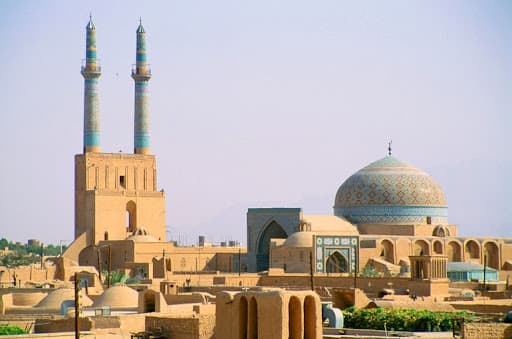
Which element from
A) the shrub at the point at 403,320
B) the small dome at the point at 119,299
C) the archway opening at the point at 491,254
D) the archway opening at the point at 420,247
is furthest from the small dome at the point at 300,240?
the shrub at the point at 403,320

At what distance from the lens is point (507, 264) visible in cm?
5016

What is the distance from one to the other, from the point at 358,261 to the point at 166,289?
14558 millimetres

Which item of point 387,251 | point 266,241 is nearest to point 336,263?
point 387,251

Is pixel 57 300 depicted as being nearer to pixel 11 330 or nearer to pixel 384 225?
pixel 11 330

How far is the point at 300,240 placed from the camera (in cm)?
4675

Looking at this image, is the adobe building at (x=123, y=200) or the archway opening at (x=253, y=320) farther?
the adobe building at (x=123, y=200)

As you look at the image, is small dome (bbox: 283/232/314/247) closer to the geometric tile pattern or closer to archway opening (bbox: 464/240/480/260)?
the geometric tile pattern

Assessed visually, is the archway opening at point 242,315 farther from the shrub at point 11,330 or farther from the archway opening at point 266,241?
the archway opening at point 266,241

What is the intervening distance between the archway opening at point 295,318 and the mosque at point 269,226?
28009 millimetres

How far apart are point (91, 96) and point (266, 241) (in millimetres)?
8791

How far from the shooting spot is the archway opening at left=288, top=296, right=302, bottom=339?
54.0 feet

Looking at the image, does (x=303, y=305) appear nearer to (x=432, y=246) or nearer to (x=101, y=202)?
(x=432, y=246)

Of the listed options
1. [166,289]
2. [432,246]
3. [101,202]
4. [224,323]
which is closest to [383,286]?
[166,289]

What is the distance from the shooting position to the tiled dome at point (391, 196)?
168 ft
